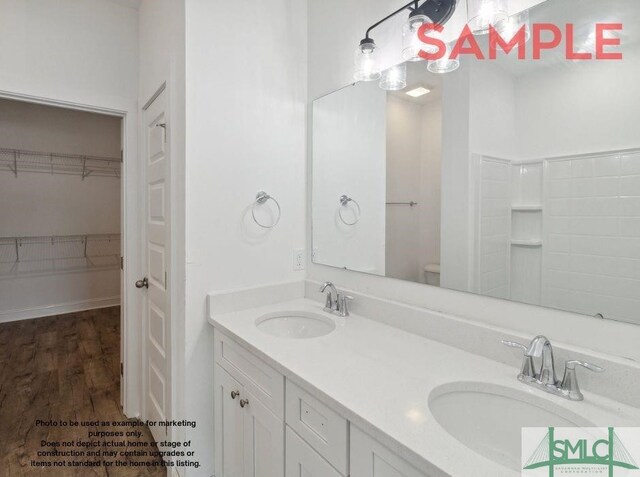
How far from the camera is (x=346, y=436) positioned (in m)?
0.83

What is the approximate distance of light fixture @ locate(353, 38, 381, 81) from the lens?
141 centimetres

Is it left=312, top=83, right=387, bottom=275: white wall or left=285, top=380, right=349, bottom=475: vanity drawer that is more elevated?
left=312, top=83, right=387, bottom=275: white wall

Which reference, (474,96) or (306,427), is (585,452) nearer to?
(306,427)

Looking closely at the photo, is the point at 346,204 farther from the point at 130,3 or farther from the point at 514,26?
the point at 130,3

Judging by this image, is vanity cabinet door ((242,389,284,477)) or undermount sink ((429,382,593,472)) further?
vanity cabinet door ((242,389,284,477))

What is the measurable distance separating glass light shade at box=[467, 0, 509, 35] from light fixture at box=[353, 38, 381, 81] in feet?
1.41

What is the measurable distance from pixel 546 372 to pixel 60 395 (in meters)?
2.97

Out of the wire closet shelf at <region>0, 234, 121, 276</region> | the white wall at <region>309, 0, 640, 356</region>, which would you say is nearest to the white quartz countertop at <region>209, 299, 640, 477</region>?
the white wall at <region>309, 0, 640, 356</region>

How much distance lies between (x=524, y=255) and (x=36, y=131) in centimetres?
520

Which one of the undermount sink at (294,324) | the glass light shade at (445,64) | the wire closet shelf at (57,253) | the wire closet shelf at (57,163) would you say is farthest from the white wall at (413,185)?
the wire closet shelf at (57,253)

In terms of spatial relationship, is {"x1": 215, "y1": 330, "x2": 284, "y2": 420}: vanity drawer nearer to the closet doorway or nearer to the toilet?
the toilet

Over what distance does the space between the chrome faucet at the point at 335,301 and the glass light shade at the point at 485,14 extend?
3.77 feet

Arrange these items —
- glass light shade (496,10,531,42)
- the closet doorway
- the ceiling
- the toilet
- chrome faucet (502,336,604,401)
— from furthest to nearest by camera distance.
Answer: the closet doorway
the ceiling
the toilet
glass light shade (496,10,531,42)
chrome faucet (502,336,604,401)

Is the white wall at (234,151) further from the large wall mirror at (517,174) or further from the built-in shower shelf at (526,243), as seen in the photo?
the built-in shower shelf at (526,243)
